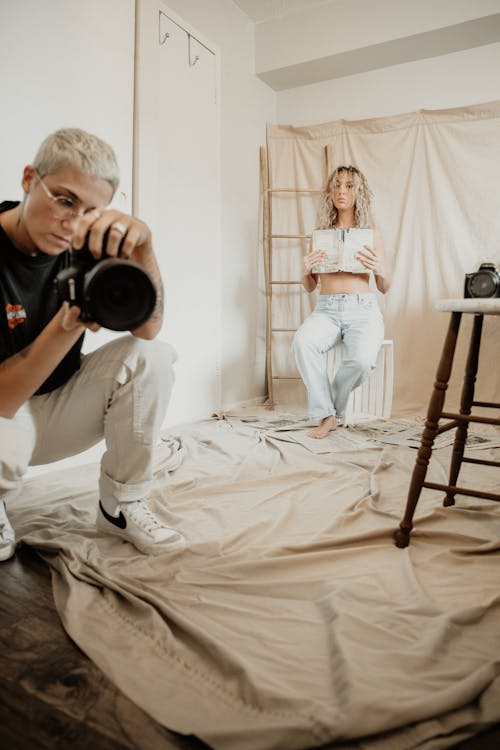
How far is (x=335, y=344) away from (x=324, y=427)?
0.47 meters

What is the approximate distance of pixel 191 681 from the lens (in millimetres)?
702

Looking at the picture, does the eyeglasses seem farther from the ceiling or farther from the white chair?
the ceiling

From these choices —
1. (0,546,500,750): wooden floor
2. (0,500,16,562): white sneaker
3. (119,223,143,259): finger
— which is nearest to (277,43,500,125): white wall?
(119,223,143,259): finger

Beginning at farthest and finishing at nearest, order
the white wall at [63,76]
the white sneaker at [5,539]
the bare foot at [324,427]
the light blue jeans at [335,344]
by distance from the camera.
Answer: the light blue jeans at [335,344] → the bare foot at [324,427] → the white wall at [63,76] → the white sneaker at [5,539]

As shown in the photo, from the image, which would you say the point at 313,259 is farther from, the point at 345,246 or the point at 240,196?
the point at 240,196

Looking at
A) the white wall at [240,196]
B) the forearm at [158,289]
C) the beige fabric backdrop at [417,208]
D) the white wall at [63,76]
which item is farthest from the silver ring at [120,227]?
the beige fabric backdrop at [417,208]

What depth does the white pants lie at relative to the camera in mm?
1058

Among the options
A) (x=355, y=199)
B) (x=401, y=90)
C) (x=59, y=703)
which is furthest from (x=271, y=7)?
(x=59, y=703)

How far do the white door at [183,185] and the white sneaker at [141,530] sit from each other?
1284 mm

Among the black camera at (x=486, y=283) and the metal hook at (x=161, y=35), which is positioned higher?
the metal hook at (x=161, y=35)

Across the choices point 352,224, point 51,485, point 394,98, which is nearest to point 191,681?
point 51,485

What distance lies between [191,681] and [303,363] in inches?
71.0

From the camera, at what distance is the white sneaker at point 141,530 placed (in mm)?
1082

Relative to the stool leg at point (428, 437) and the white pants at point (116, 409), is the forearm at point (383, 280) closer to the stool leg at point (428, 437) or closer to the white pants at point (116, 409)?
the stool leg at point (428, 437)
